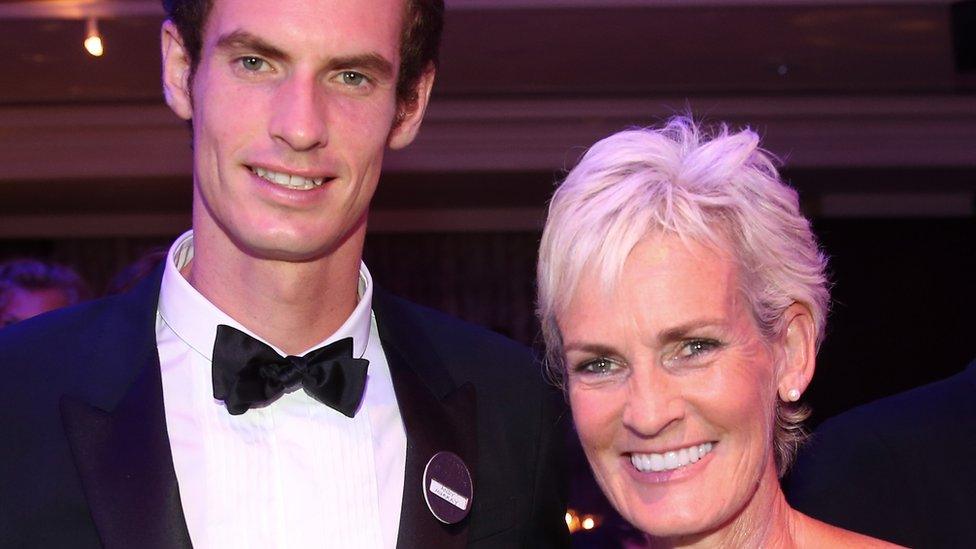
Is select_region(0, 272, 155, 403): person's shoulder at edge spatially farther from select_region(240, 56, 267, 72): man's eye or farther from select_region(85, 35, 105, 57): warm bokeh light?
select_region(85, 35, 105, 57): warm bokeh light

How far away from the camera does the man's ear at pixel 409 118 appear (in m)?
2.28

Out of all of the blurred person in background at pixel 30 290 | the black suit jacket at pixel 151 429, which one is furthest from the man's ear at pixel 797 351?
the blurred person in background at pixel 30 290

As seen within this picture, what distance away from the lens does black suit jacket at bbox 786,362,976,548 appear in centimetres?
244

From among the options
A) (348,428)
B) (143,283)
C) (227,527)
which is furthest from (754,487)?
(143,283)

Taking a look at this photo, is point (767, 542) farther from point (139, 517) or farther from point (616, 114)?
point (616, 114)

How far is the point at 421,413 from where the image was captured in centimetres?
219

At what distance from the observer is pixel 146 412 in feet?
6.50

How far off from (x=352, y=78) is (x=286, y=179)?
218 mm

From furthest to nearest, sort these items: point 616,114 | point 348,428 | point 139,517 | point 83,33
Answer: point 616,114 < point 83,33 < point 348,428 < point 139,517

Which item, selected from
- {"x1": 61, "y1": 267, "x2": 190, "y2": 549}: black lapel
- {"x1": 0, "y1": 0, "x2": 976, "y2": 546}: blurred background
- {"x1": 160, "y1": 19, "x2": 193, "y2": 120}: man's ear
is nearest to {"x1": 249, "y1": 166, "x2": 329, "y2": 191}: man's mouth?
{"x1": 160, "y1": 19, "x2": 193, "y2": 120}: man's ear

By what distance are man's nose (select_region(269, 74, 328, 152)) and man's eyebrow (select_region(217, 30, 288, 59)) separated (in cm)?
5

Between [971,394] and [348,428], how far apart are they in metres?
1.25

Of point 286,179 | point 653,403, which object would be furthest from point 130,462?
point 653,403

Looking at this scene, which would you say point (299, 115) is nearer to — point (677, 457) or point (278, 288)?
point (278, 288)
